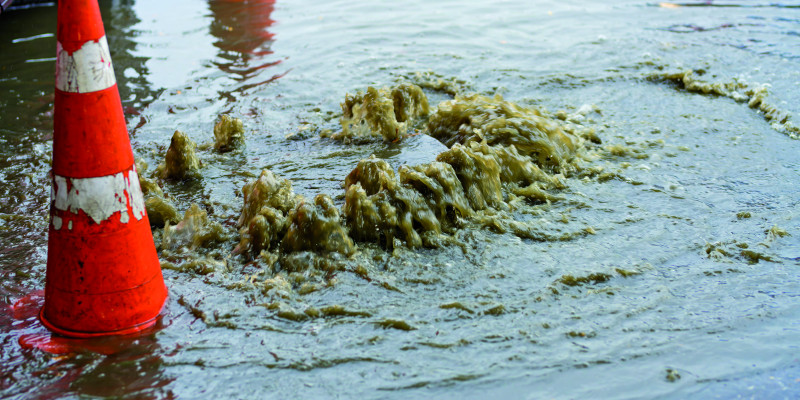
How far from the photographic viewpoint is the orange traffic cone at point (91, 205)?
278cm

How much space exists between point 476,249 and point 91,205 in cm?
A: 209

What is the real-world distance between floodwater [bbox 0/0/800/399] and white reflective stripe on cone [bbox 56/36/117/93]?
115 cm

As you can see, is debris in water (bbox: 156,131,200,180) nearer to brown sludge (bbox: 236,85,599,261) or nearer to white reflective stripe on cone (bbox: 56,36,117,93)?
brown sludge (bbox: 236,85,599,261)

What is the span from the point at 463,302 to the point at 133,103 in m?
4.63

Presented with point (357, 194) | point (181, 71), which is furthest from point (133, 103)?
point (357, 194)

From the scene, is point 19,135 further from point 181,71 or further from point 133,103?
point 181,71

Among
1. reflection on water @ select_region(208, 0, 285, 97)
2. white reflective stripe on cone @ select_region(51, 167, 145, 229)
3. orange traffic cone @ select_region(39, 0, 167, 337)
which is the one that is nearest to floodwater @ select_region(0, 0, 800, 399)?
reflection on water @ select_region(208, 0, 285, 97)

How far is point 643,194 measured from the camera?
447 cm

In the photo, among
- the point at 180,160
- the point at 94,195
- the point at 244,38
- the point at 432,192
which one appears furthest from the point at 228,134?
the point at 244,38

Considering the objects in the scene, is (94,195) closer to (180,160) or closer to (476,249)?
(180,160)

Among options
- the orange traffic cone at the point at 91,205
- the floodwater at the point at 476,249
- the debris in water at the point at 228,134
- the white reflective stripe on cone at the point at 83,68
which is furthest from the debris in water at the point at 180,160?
the white reflective stripe on cone at the point at 83,68

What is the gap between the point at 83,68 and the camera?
9.10 feet

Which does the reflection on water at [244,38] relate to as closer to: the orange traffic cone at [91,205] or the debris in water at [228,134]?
the debris in water at [228,134]

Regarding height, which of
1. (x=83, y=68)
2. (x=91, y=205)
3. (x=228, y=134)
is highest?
(x=83, y=68)
